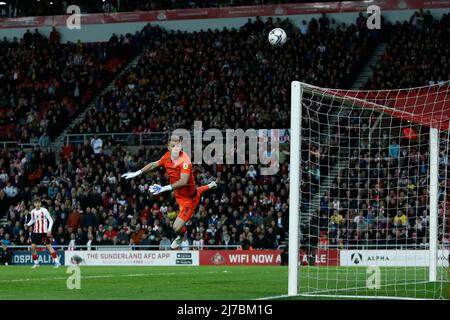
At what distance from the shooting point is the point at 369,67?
39.3 meters

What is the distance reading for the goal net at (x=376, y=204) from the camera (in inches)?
616

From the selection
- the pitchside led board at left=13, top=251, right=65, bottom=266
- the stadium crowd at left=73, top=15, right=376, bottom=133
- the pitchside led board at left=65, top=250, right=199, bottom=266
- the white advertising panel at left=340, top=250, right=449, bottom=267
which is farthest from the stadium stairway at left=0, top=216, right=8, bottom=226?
the white advertising panel at left=340, top=250, right=449, bottom=267

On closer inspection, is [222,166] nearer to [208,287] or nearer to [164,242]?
[164,242]

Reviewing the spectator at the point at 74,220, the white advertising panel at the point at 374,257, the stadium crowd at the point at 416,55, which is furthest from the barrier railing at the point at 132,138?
the white advertising panel at the point at 374,257

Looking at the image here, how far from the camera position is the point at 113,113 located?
131ft

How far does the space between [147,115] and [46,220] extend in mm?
Result: 13353

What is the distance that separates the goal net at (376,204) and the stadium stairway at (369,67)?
315 centimetres

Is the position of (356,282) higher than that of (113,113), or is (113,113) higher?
(113,113)

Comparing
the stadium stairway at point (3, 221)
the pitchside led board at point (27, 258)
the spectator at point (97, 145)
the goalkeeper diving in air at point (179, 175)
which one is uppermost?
the spectator at point (97, 145)

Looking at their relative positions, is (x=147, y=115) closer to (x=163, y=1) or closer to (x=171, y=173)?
(x=163, y=1)

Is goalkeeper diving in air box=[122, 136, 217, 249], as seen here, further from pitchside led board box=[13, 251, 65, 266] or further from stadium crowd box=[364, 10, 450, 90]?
stadium crowd box=[364, 10, 450, 90]

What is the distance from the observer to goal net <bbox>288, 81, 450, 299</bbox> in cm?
1564

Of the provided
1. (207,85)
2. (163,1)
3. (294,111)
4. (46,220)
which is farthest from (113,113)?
(294,111)

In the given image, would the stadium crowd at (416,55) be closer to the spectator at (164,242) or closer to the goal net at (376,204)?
the goal net at (376,204)
